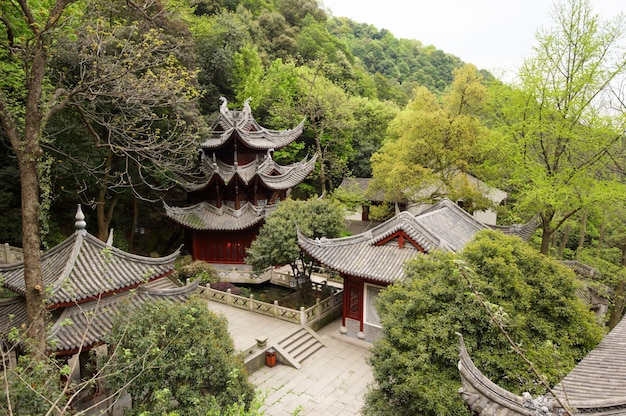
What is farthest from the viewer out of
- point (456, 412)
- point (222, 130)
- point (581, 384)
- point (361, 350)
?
point (222, 130)

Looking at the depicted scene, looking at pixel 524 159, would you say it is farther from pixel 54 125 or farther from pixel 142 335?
pixel 54 125

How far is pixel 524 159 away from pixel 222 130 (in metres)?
14.5

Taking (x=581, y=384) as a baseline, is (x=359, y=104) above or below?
above

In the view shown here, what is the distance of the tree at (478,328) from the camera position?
22.7 feet

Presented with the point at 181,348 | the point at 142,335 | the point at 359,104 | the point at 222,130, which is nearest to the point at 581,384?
the point at 181,348

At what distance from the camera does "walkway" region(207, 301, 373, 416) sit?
34.0 feet

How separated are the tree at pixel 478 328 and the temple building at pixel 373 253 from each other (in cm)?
399

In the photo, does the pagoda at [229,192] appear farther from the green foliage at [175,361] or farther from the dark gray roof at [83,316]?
the green foliage at [175,361]

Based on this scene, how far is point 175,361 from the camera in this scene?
722 cm

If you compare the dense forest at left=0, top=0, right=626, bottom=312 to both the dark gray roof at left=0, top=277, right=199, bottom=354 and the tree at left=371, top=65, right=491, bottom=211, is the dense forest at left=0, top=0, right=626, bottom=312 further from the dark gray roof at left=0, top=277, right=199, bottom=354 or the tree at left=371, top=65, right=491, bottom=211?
the dark gray roof at left=0, top=277, right=199, bottom=354

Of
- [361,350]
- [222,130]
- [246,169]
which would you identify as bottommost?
[361,350]

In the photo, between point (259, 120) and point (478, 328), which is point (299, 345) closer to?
point (478, 328)

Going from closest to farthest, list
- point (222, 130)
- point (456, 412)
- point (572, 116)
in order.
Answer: point (456, 412), point (572, 116), point (222, 130)

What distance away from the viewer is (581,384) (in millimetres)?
5328
